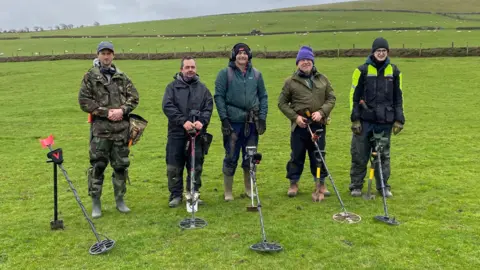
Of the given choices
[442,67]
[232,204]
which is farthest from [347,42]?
[232,204]

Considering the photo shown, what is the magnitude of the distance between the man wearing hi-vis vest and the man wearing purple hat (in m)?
0.60

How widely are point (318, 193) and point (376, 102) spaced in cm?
216

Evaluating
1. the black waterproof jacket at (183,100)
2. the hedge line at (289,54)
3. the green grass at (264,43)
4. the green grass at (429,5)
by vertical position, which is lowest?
the black waterproof jacket at (183,100)

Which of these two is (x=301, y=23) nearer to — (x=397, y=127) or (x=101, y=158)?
(x=397, y=127)

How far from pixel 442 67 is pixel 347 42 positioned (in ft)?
77.9

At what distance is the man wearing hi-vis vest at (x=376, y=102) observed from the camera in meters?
8.09

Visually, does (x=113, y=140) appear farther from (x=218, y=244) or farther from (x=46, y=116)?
(x=46, y=116)

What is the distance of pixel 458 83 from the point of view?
26.6m

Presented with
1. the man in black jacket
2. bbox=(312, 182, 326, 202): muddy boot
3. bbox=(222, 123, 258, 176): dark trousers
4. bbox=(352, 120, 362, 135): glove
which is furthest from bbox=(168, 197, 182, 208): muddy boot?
bbox=(352, 120, 362, 135): glove

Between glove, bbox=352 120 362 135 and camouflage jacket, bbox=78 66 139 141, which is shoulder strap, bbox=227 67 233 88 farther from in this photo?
glove, bbox=352 120 362 135

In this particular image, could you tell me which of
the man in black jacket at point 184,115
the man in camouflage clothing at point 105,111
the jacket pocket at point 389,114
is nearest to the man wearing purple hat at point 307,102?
the jacket pocket at point 389,114

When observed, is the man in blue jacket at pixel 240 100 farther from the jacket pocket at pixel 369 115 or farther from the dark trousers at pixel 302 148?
the jacket pocket at pixel 369 115

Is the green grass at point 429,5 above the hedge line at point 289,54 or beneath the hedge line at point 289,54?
above

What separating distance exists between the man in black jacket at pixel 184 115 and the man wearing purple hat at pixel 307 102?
1655mm
